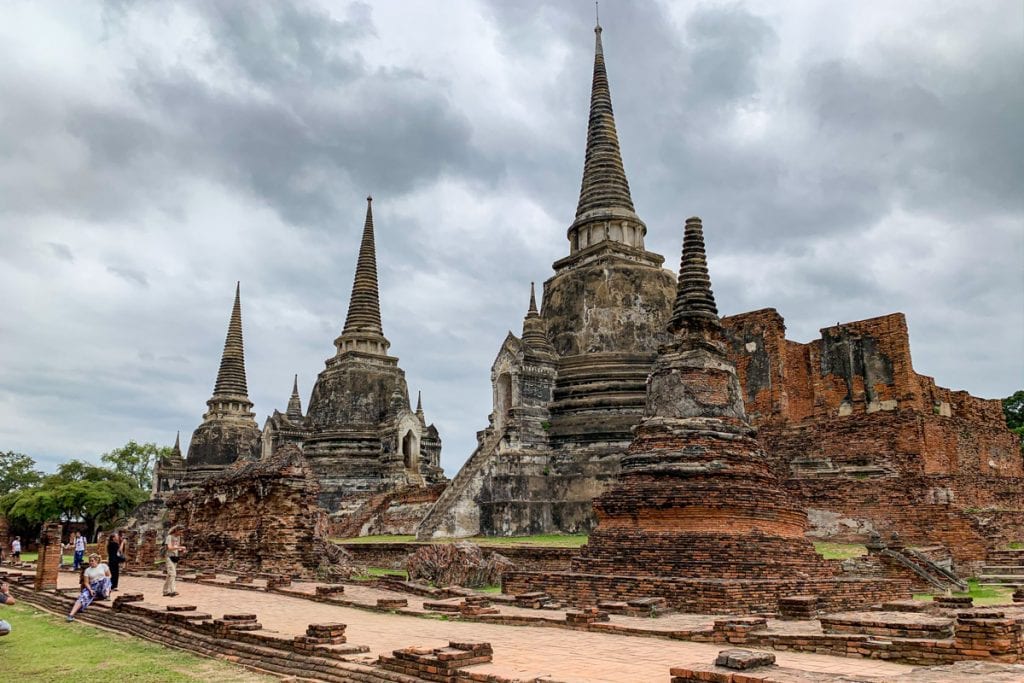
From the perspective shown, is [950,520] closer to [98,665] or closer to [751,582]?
[751,582]

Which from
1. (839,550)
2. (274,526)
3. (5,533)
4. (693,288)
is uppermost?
(693,288)

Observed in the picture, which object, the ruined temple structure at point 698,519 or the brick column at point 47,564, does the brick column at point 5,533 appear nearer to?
the brick column at point 47,564

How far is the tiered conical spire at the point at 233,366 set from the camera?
43.9m

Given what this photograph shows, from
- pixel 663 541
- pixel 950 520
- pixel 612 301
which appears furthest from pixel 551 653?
pixel 612 301

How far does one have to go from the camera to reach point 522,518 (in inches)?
896

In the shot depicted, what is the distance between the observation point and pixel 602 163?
29594 mm

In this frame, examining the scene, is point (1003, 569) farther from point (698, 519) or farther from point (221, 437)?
point (221, 437)

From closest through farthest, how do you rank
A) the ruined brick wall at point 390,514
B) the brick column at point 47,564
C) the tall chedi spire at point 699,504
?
the tall chedi spire at point 699,504 → the brick column at point 47,564 → the ruined brick wall at point 390,514

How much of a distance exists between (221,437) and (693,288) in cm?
3156

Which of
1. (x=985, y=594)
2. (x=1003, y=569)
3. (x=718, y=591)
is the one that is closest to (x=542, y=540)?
(x=985, y=594)

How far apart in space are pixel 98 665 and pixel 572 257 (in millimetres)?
21961

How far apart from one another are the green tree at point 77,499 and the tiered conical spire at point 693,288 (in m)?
32.2

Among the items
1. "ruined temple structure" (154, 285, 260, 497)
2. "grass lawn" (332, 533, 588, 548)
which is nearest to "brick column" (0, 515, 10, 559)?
"ruined temple structure" (154, 285, 260, 497)

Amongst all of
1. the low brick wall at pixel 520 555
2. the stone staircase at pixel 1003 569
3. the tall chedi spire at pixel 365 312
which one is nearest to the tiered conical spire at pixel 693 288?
the low brick wall at pixel 520 555
